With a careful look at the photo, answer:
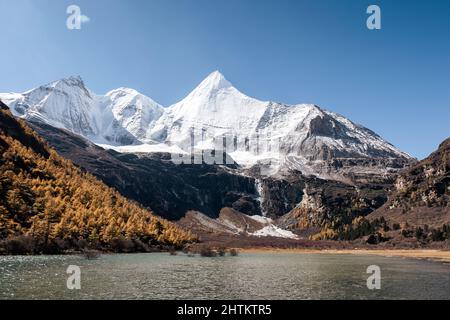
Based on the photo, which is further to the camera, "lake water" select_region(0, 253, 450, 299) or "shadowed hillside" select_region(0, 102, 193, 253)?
"shadowed hillside" select_region(0, 102, 193, 253)

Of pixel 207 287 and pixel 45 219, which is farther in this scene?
pixel 45 219

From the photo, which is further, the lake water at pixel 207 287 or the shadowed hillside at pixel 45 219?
the shadowed hillside at pixel 45 219

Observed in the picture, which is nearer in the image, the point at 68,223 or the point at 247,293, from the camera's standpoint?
the point at 247,293

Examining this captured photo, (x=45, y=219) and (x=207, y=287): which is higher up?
(x=45, y=219)

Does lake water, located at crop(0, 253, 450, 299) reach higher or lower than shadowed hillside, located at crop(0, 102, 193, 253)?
lower

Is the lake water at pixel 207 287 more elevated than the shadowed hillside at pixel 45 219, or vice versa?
the shadowed hillside at pixel 45 219

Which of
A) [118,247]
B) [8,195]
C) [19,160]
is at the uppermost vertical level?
[19,160]
